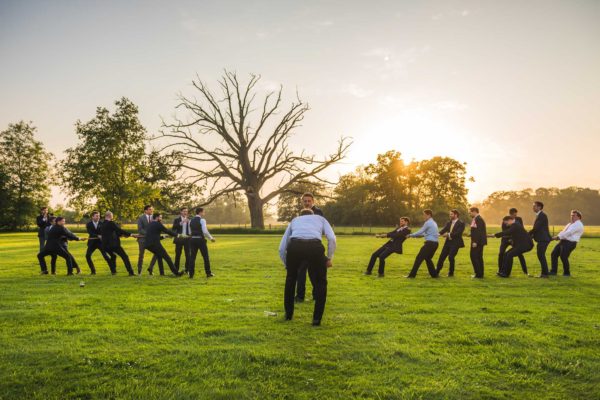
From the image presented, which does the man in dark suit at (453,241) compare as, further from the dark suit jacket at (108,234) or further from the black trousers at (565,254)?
the dark suit jacket at (108,234)

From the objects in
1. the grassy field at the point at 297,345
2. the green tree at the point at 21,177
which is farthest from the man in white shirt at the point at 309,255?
the green tree at the point at 21,177

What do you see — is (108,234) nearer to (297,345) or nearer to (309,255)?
(309,255)

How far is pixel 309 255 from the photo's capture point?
705cm

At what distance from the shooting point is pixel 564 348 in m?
5.79

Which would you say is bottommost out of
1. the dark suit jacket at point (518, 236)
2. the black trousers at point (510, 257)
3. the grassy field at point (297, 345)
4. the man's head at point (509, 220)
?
the grassy field at point (297, 345)

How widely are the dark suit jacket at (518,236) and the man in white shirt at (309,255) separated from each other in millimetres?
8581

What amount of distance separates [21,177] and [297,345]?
75.2 meters

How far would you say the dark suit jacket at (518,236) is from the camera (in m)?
13.4

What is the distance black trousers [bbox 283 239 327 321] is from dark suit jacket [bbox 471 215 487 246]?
806cm

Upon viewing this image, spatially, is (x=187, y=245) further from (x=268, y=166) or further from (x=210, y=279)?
(x=268, y=166)

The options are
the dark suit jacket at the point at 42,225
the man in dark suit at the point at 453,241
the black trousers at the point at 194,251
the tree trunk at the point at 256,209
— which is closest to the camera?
the black trousers at the point at 194,251

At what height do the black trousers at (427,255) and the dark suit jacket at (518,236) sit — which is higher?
the dark suit jacket at (518,236)

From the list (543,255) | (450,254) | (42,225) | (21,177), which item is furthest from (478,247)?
(21,177)

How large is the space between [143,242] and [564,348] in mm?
12614
